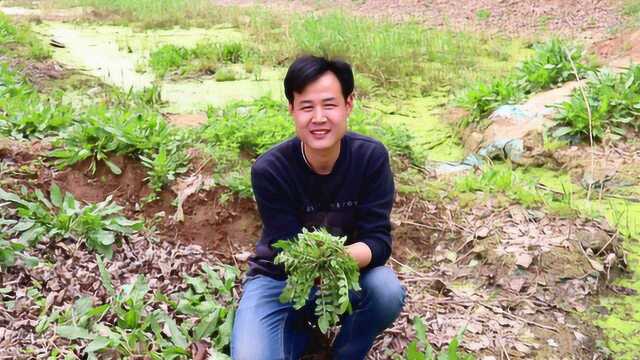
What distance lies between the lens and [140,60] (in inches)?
303

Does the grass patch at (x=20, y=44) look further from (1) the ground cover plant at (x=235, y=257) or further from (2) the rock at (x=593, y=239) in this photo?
(2) the rock at (x=593, y=239)

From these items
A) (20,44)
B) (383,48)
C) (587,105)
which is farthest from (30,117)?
(20,44)

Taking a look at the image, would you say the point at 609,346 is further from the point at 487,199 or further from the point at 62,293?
the point at 62,293

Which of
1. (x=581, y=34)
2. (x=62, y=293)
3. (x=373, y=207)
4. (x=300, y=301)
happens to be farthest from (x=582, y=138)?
(x=581, y=34)

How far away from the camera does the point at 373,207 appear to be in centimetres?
241

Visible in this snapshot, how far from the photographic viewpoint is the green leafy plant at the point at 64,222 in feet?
9.20

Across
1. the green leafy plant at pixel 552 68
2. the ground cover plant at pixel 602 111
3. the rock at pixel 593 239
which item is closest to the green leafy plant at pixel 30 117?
the rock at pixel 593 239

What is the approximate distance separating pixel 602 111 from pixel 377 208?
2.92m

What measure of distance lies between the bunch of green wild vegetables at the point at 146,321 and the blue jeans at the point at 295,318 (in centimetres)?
19

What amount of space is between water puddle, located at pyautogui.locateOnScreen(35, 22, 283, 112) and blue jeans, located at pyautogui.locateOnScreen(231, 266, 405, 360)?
280cm

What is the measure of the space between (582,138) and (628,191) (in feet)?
2.27

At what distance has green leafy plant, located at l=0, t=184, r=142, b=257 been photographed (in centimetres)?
280

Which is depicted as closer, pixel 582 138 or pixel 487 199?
pixel 487 199

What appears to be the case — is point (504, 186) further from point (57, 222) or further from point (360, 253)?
point (57, 222)
